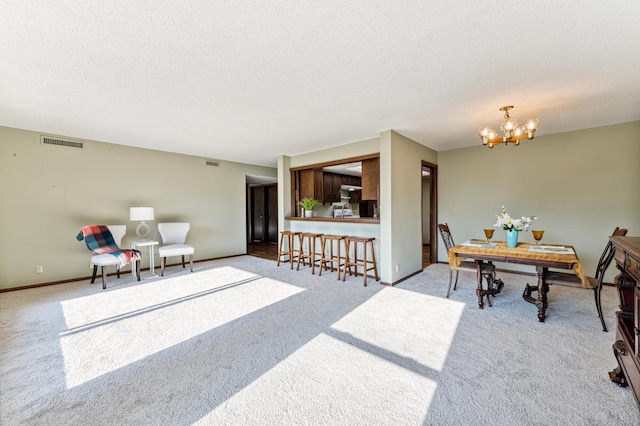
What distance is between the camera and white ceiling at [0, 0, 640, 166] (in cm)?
169

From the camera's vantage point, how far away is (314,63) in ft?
7.39

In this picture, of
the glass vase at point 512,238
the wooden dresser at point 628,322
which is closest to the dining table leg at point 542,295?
the glass vase at point 512,238

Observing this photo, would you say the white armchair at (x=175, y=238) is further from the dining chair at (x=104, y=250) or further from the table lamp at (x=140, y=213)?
the dining chair at (x=104, y=250)

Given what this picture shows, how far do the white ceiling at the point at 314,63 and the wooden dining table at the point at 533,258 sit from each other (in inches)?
66.5

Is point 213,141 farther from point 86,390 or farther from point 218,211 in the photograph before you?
point 86,390

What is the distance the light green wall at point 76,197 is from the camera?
3977 mm

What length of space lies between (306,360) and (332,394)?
0.42 m

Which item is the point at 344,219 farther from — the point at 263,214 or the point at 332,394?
the point at 263,214

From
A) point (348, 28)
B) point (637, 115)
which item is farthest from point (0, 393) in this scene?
point (637, 115)

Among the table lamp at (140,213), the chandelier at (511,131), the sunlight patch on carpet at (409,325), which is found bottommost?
the sunlight patch on carpet at (409,325)

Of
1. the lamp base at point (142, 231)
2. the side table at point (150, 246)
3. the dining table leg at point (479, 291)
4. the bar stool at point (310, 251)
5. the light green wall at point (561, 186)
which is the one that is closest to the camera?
the dining table leg at point (479, 291)

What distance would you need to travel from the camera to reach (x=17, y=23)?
174 centimetres

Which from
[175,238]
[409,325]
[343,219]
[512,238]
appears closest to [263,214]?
[175,238]

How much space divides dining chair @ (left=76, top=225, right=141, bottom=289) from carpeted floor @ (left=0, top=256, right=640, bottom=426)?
23.2 inches
